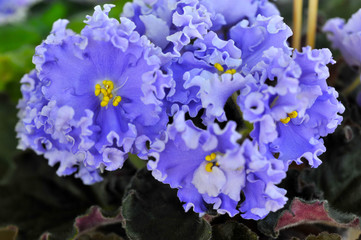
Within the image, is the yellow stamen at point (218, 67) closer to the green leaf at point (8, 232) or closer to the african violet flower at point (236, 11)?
the african violet flower at point (236, 11)

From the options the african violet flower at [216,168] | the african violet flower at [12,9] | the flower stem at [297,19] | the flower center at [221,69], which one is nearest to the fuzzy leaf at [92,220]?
the african violet flower at [216,168]

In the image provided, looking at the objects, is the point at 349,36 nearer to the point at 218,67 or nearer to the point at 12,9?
the point at 218,67

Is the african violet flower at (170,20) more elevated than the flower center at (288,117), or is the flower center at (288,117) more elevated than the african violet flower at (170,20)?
the african violet flower at (170,20)

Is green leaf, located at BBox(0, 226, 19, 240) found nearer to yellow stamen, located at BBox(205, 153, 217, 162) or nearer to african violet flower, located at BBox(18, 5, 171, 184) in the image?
african violet flower, located at BBox(18, 5, 171, 184)

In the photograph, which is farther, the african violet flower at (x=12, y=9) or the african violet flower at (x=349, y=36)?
the african violet flower at (x=12, y=9)

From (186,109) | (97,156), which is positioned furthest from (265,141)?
(97,156)

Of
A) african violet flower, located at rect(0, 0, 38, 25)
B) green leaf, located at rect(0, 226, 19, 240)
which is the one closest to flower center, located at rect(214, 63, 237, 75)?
green leaf, located at rect(0, 226, 19, 240)

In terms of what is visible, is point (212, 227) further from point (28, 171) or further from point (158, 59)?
point (28, 171)

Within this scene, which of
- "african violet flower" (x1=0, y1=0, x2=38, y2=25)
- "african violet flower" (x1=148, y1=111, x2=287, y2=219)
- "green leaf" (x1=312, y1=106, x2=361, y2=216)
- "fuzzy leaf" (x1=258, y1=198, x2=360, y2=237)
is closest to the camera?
"african violet flower" (x1=148, y1=111, x2=287, y2=219)
